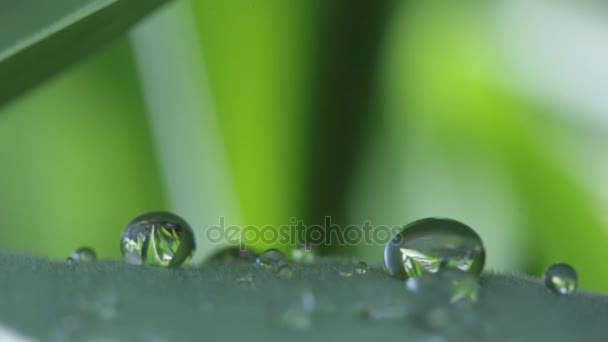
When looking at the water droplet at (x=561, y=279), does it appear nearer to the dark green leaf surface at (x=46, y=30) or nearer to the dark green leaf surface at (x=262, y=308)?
the dark green leaf surface at (x=262, y=308)

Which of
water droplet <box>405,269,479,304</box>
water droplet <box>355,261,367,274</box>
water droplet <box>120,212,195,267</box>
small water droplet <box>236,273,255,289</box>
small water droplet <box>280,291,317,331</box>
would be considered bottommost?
water droplet <box>355,261,367,274</box>

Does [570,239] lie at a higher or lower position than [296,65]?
lower

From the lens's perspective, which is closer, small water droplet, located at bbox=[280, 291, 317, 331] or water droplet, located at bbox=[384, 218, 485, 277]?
small water droplet, located at bbox=[280, 291, 317, 331]

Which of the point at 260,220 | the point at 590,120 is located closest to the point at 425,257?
the point at 590,120

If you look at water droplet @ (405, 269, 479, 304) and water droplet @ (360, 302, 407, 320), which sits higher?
water droplet @ (360, 302, 407, 320)

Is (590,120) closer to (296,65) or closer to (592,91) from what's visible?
(592,91)

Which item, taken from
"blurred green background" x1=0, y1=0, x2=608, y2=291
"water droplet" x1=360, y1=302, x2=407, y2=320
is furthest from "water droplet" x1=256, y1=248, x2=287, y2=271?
"blurred green background" x1=0, y1=0, x2=608, y2=291

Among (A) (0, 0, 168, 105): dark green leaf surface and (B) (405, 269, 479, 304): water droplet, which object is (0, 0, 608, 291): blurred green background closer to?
(A) (0, 0, 168, 105): dark green leaf surface
